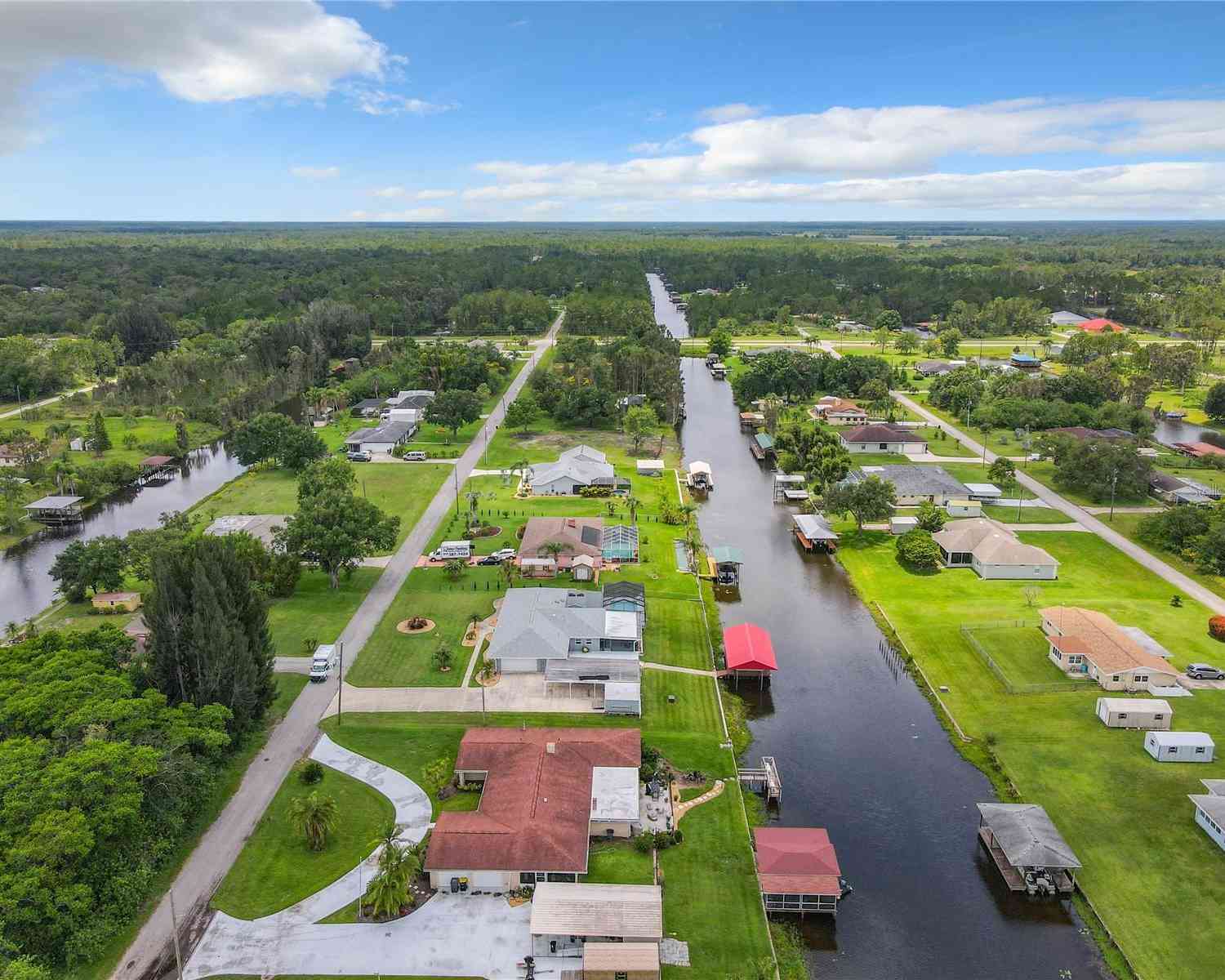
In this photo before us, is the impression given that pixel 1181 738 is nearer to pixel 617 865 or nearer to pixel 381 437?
pixel 617 865

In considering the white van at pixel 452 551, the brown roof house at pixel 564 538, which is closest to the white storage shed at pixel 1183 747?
the brown roof house at pixel 564 538

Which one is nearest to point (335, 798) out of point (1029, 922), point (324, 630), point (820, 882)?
point (324, 630)

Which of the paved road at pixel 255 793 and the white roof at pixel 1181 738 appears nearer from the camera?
the paved road at pixel 255 793

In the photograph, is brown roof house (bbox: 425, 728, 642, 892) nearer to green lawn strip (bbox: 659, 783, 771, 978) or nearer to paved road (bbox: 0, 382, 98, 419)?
green lawn strip (bbox: 659, 783, 771, 978)

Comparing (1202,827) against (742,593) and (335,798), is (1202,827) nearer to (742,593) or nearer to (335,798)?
(742,593)

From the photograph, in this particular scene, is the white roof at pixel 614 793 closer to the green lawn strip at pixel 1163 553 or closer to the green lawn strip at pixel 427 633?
the green lawn strip at pixel 427 633

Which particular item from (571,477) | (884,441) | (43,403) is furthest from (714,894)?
(43,403)
